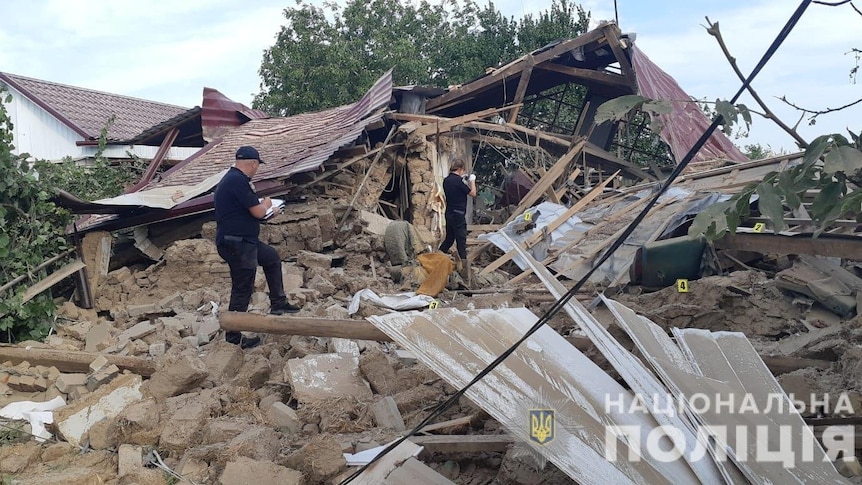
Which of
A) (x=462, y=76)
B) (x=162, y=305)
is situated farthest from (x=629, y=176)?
(x=162, y=305)

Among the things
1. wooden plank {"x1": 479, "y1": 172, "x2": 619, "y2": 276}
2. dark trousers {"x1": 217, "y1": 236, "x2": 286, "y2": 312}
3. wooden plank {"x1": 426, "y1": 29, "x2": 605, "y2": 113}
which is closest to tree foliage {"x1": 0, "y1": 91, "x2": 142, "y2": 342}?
dark trousers {"x1": 217, "y1": 236, "x2": 286, "y2": 312}

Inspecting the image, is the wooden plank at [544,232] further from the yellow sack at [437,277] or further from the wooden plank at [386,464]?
the wooden plank at [386,464]

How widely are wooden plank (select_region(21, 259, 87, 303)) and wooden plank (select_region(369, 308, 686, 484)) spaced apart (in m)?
4.51

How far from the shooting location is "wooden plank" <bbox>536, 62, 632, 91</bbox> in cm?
1271

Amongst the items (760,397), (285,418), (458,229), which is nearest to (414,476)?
(285,418)

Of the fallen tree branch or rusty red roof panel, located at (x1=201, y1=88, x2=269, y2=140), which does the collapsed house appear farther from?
rusty red roof panel, located at (x1=201, y1=88, x2=269, y2=140)

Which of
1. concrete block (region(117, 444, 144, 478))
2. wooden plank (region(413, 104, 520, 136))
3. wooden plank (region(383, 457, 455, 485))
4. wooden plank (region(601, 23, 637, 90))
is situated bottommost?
concrete block (region(117, 444, 144, 478))

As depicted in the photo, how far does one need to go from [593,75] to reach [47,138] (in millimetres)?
13909

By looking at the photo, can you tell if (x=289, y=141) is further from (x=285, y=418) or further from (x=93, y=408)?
(x=285, y=418)

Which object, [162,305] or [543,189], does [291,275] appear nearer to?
[162,305]

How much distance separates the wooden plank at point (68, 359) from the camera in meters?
5.07

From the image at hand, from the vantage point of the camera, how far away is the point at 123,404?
4445mm

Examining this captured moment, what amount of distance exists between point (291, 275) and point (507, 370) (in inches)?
197

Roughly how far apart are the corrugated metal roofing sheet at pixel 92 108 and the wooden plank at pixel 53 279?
→ 9.45 m
